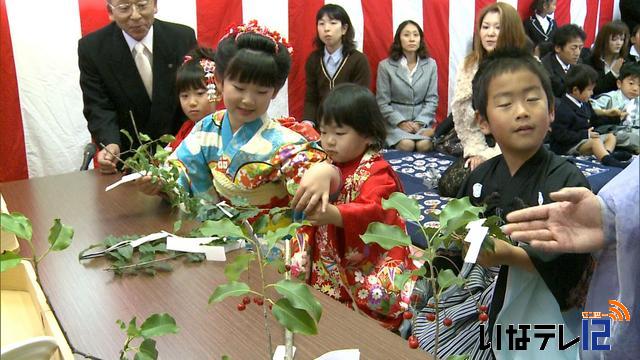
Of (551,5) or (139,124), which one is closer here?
(139,124)

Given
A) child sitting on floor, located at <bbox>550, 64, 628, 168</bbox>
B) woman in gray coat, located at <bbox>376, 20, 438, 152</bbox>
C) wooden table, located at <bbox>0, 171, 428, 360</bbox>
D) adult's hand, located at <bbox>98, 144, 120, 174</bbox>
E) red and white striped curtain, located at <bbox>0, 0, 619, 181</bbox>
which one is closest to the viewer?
wooden table, located at <bbox>0, 171, 428, 360</bbox>

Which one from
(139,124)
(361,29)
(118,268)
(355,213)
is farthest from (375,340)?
→ (361,29)

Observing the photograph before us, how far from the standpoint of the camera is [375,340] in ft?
3.37

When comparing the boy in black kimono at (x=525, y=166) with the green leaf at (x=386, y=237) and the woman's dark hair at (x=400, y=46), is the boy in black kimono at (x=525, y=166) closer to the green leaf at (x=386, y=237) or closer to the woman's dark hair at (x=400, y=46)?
the green leaf at (x=386, y=237)

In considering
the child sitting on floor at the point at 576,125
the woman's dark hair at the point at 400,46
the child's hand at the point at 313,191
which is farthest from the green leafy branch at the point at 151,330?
the woman's dark hair at the point at 400,46

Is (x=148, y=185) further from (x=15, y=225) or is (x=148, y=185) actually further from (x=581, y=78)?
(x=581, y=78)

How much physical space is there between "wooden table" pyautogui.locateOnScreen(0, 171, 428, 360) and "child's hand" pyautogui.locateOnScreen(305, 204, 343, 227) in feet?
0.62

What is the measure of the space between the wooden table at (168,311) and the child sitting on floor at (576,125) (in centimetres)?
329

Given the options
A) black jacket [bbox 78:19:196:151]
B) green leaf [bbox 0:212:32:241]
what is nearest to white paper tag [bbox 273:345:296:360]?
green leaf [bbox 0:212:32:241]

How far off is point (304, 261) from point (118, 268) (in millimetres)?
559

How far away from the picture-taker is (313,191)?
1273 mm

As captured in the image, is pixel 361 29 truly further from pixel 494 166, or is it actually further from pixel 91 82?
pixel 494 166

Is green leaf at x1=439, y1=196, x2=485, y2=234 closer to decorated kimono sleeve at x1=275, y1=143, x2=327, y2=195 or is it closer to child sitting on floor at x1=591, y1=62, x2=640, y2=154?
decorated kimono sleeve at x1=275, y1=143, x2=327, y2=195

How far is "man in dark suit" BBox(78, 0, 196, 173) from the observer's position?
2654 millimetres
